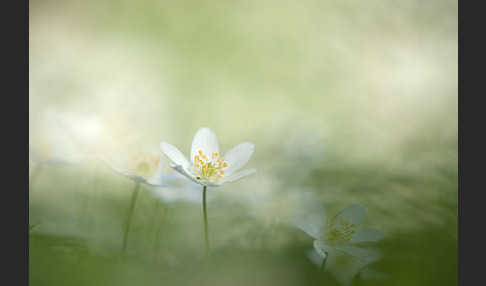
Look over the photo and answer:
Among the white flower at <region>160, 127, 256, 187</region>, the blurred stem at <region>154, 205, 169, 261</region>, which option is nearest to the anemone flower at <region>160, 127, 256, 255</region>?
the white flower at <region>160, 127, 256, 187</region>

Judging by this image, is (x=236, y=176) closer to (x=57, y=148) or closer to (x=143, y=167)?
(x=143, y=167)

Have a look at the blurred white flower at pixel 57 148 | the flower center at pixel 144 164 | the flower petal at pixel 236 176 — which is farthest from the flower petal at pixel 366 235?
the blurred white flower at pixel 57 148

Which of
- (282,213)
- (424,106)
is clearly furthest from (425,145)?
(282,213)

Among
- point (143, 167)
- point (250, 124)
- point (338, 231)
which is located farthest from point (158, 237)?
point (250, 124)

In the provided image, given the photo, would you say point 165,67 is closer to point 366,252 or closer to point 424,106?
point 424,106

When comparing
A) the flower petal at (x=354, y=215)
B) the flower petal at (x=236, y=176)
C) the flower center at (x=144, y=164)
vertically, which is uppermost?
the flower center at (x=144, y=164)

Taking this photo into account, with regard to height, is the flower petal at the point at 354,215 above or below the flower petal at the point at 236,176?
below

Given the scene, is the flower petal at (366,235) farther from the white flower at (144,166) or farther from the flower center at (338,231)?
the white flower at (144,166)

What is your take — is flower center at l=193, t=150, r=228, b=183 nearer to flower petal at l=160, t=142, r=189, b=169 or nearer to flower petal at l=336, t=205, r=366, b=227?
flower petal at l=160, t=142, r=189, b=169
